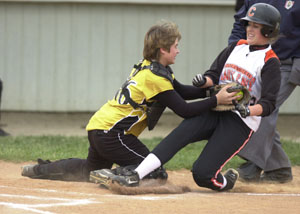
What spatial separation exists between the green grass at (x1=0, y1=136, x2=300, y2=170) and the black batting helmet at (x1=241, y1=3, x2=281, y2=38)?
2.18m

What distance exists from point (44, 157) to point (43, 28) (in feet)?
15.1

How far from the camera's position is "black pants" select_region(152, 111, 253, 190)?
5.80 meters

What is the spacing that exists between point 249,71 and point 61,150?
3301mm

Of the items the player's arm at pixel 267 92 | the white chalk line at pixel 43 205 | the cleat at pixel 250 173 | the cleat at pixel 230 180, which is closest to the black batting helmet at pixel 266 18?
the player's arm at pixel 267 92

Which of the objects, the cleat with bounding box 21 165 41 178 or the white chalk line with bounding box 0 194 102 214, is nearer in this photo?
the white chalk line with bounding box 0 194 102 214

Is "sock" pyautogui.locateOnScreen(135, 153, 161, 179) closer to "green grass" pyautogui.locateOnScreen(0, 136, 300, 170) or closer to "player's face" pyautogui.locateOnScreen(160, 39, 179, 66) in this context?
"player's face" pyautogui.locateOnScreen(160, 39, 179, 66)

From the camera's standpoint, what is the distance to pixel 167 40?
582cm

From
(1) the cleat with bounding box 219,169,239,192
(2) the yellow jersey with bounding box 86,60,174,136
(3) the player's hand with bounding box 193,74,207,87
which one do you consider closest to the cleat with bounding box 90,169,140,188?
(2) the yellow jersey with bounding box 86,60,174,136

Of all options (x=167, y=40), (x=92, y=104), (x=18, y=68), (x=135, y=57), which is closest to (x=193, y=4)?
(x=135, y=57)

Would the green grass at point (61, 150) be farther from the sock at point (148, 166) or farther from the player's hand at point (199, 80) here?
the sock at point (148, 166)

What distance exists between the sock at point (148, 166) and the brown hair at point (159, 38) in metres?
0.88

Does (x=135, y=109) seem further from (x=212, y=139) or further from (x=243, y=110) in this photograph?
(x=243, y=110)

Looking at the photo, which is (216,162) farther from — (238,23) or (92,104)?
(92,104)

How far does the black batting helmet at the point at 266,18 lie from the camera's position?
5906 mm
